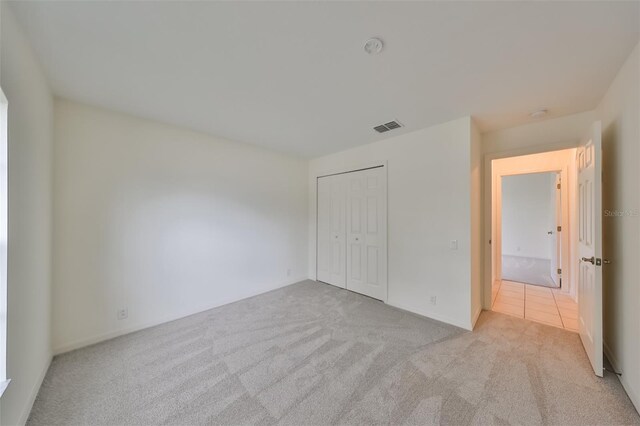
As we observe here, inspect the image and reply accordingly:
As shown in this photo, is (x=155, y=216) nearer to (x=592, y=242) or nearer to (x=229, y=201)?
(x=229, y=201)

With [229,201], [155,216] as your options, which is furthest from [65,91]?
[229,201]

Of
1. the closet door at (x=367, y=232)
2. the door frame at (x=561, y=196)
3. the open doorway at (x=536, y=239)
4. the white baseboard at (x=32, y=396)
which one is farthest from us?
the door frame at (x=561, y=196)

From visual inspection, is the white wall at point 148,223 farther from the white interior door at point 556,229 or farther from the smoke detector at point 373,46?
the white interior door at point 556,229

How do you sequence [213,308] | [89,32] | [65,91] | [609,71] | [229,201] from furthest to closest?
[229,201]
[213,308]
[65,91]
[609,71]
[89,32]

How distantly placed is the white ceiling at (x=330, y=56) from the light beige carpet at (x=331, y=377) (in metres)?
2.43

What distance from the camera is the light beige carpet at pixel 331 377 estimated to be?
1507 mm

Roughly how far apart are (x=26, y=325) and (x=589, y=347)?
4403 millimetres

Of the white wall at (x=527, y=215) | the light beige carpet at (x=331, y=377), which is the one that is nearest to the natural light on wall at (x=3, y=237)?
the light beige carpet at (x=331, y=377)

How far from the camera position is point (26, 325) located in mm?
1527

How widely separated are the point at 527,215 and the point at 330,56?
7.02m

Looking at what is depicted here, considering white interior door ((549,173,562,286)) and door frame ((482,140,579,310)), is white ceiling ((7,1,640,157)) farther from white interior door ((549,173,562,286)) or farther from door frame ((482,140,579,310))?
white interior door ((549,173,562,286))

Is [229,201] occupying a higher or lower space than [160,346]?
higher

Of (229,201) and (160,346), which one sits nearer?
(160,346)

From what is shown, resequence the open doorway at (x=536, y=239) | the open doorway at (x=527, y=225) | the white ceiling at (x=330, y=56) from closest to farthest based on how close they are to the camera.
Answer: the white ceiling at (x=330, y=56), the open doorway at (x=536, y=239), the open doorway at (x=527, y=225)
